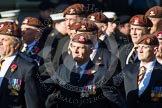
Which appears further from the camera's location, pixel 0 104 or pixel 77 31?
pixel 77 31

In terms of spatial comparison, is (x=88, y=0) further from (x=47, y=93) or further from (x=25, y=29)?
(x=47, y=93)

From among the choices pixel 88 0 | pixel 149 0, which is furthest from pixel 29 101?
pixel 149 0

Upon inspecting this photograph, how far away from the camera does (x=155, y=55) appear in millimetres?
9430

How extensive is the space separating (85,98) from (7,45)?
1.14 meters

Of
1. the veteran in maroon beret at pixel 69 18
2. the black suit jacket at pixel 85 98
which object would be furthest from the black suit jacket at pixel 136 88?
the veteran in maroon beret at pixel 69 18

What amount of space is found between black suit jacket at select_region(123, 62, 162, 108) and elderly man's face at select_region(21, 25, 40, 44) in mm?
1915

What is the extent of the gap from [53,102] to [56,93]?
0.39ft

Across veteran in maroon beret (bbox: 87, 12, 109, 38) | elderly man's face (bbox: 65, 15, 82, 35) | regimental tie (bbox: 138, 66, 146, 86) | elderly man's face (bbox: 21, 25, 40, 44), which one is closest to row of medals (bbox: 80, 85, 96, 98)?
regimental tie (bbox: 138, 66, 146, 86)

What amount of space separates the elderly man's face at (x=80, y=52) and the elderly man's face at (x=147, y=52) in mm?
745

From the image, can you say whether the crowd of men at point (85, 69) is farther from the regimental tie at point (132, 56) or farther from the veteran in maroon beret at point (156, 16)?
the veteran in maroon beret at point (156, 16)

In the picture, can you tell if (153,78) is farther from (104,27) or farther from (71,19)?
(71,19)

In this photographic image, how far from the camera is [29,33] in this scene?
1097cm

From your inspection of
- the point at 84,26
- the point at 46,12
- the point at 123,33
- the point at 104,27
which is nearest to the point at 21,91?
the point at 84,26

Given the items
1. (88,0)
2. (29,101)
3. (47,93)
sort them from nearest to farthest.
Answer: (29,101) → (47,93) → (88,0)
